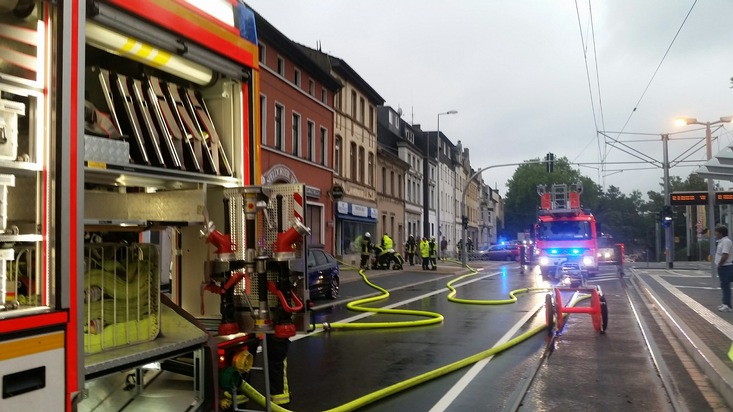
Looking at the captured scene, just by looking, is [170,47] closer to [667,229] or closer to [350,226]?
[350,226]

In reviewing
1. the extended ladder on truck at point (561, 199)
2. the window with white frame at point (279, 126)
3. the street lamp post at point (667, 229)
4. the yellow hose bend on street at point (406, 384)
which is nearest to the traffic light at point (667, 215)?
the street lamp post at point (667, 229)

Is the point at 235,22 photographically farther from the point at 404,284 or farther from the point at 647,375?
the point at 404,284

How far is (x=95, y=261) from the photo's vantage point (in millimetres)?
3855

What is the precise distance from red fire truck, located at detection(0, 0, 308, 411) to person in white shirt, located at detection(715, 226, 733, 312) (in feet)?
34.0

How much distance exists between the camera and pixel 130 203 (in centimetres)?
480

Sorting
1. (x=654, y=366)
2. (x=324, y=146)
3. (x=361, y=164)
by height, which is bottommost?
(x=654, y=366)

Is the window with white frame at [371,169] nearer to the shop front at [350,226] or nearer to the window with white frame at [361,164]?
the window with white frame at [361,164]

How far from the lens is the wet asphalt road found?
613cm

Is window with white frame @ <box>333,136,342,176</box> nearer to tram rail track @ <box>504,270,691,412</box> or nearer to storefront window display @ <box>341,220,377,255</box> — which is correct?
storefront window display @ <box>341,220,377,255</box>

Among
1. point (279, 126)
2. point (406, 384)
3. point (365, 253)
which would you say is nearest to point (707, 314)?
point (406, 384)

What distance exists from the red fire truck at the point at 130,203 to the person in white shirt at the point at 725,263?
10352 millimetres

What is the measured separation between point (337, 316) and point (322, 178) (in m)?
18.3

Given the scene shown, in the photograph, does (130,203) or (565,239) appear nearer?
(130,203)

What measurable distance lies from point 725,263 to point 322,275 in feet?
29.2
